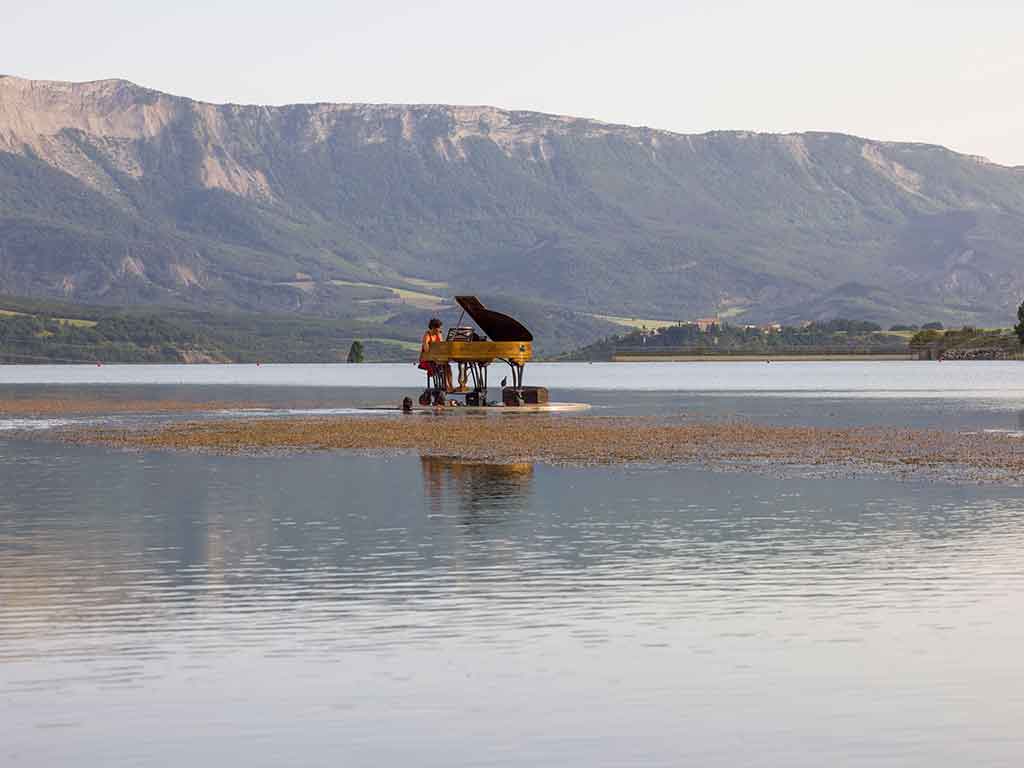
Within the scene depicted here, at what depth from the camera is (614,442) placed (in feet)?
282

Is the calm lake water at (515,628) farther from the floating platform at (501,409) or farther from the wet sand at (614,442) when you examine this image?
the floating platform at (501,409)

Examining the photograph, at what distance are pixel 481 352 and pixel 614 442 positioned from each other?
4313cm

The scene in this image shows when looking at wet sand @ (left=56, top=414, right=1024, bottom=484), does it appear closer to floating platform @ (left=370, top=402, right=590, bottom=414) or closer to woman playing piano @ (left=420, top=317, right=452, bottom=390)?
floating platform @ (left=370, top=402, right=590, bottom=414)

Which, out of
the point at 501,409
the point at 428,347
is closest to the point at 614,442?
the point at 501,409

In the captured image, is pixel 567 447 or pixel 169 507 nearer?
pixel 169 507

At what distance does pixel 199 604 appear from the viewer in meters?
33.5

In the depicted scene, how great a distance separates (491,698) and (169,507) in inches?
1216

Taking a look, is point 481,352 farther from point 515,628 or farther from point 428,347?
point 515,628

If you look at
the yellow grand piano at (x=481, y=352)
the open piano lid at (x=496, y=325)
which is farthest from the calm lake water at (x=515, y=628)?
the open piano lid at (x=496, y=325)

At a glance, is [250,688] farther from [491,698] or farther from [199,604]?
[199,604]

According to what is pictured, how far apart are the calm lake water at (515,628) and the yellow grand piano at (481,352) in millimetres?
70018

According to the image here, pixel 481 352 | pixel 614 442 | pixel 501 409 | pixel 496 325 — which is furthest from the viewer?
pixel 496 325

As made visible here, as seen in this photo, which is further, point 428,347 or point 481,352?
point 428,347

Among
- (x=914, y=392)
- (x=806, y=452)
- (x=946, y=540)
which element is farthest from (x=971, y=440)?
(x=914, y=392)
